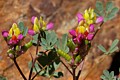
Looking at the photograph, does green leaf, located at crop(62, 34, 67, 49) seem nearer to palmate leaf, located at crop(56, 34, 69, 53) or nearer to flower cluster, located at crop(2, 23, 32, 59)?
palmate leaf, located at crop(56, 34, 69, 53)

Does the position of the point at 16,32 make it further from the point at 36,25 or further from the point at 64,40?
the point at 64,40

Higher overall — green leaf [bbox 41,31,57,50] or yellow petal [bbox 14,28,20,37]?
yellow petal [bbox 14,28,20,37]

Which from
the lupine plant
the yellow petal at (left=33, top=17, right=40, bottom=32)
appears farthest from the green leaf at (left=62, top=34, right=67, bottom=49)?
the yellow petal at (left=33, top=17, right=40, bottom=32)

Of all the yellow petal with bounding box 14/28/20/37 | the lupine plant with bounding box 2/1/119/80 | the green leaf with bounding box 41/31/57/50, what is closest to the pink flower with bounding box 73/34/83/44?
the lupine plant with bounding box 2/1/119/80

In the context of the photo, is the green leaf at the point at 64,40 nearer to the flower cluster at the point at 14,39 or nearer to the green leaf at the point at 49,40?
Answer: the green leaf at the point at 49,40

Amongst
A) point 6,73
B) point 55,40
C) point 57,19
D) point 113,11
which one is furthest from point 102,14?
point 57,19

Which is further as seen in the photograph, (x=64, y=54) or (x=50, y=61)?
(x=50, y=61)

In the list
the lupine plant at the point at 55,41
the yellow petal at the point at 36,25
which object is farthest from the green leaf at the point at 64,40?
the yellow petal at the point at 36,25

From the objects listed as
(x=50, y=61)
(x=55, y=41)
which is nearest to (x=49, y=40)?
(x=55, y=41)

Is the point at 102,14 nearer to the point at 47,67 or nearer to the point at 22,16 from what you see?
the point at 47,67

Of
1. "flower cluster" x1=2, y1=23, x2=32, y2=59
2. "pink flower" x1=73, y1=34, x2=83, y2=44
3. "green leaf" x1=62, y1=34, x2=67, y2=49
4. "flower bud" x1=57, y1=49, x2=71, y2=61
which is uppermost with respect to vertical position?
"flower cluster" x1=2, y1=23, x2=32, y2=59

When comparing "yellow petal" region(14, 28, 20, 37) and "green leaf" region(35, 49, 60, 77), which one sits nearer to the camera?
"yellow petal" region(14, 28, 20, 37)
